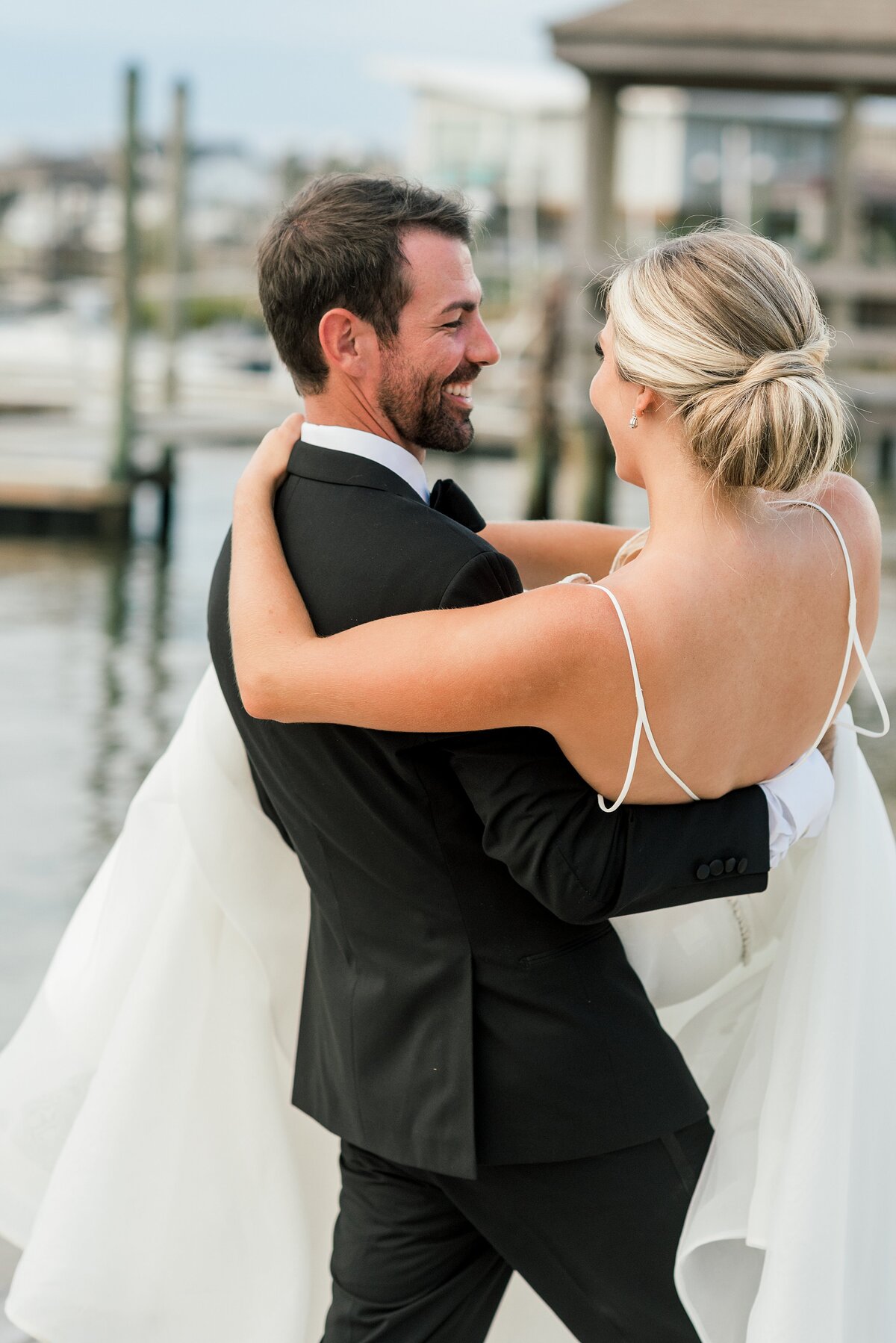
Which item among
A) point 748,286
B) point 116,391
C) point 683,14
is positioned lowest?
point 116,391

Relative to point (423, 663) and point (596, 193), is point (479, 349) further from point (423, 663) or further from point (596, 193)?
point (596, 193)

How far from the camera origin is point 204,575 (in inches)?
475

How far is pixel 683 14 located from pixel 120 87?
4.42m

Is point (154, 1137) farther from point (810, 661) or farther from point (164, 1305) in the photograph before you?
point (810, 661)

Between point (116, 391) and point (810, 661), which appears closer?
point (810, 661)

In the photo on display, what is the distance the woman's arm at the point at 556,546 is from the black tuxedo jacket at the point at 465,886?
16.8 inches

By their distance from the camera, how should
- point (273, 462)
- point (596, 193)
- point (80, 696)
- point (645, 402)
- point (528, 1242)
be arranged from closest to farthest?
point (645, 402) → point (528, 1242) → point (273, 462) → point (80, 696) → point (596, 193)

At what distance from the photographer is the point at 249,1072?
2252 mm

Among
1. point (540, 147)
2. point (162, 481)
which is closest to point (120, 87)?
point (162, 481)

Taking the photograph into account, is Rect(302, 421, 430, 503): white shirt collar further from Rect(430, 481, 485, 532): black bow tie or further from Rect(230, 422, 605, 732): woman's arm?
Rect(230, 422, 605, 732): woman's arm

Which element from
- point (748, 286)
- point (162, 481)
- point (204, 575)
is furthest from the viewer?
point (162, 481)

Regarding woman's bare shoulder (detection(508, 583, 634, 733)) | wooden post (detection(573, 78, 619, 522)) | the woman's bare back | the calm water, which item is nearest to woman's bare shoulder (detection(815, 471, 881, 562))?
the woman's bare back

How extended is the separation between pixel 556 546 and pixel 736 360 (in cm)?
63

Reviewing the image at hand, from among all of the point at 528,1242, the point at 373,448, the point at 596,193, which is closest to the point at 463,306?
the point at 373,448
